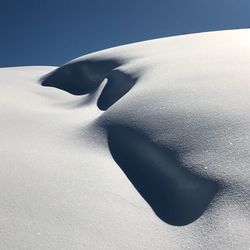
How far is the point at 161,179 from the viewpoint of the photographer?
1.19 m

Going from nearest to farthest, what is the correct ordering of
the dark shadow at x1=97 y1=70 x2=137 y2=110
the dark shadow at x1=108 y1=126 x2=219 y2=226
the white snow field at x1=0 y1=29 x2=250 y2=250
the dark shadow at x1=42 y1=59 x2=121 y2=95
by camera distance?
the white snow field at x1=0 y1=29 x2=250 y2=250, the dark shadow at x1=108 y1=126 x2=219 y2=226, the dark shadow at x1=97 y1=70 x2=137 y2=110, the dark shadow at x1=42 y1=59 x2=121 y2=95

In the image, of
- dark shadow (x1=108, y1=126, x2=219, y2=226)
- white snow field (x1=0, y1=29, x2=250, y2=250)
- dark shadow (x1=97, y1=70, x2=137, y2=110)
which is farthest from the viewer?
dark shadow (x1=97, y1=70, x2=137, y2=110)

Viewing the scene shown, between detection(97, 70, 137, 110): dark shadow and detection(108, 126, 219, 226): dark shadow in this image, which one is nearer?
detection(108, 126, 219, 226): dark shadow

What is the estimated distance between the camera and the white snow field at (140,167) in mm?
894

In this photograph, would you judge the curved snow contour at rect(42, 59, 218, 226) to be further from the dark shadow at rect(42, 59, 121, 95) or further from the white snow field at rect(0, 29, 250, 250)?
the dark shadow at rect(42, 59, 121, 95)

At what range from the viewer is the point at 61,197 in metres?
1.04

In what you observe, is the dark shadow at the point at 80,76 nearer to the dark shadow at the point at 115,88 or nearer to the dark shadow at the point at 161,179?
the dark shadow at the point at 115,88

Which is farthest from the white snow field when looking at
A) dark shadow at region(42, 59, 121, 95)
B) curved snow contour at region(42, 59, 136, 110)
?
dark shadow at region(42, 59, 121, 95)

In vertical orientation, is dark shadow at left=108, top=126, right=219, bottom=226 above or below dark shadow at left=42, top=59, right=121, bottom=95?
above

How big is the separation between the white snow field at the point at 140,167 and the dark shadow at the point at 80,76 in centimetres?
84

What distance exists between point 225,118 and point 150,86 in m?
0.59

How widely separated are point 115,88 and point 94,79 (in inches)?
30.1

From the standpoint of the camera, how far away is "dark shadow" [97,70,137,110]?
2.15 m

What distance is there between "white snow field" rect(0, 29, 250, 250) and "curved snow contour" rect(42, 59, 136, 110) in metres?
0.16
